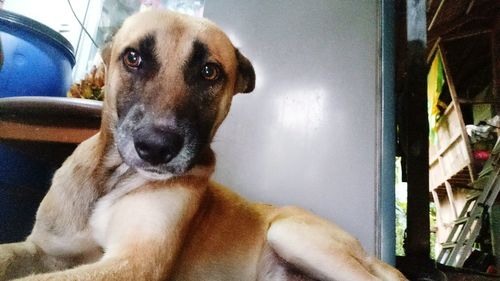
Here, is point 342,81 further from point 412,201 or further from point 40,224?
point 40,224

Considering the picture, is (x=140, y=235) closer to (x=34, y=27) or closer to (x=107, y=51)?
(x=107, y=51)

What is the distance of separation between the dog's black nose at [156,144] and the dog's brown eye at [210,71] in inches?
14.9

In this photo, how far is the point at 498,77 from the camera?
15.5ft

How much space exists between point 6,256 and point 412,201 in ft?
6.39

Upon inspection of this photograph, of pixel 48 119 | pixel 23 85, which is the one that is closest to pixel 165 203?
pixel 48 119

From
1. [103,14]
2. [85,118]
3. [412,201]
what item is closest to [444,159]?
[412,201]

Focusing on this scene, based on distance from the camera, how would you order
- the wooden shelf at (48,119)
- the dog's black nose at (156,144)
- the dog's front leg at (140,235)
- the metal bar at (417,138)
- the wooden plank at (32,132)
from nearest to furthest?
1. the dog's front leg at (140,235)
2. the dog's black nose at (156,144)
3. the wooden shelf at (48,119)
4. the wooden plank at (32,132)
5. the metal bar at (417,138)

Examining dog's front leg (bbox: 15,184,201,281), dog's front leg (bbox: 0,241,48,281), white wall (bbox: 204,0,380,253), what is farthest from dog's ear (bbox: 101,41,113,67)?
white wall (bbox: 204,0,380,253)

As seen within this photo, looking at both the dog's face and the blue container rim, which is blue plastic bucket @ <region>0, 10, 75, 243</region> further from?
the dog's face

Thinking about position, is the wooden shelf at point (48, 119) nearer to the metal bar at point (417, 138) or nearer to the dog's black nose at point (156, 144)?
the dog's black nose at point (156, 144)

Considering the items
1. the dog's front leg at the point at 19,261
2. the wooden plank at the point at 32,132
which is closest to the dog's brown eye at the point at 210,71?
the wooden plank at the point at 32,132

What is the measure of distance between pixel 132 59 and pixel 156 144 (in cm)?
43

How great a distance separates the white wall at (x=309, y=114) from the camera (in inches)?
86.5

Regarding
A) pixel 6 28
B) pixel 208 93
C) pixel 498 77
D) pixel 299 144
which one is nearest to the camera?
pixel 208 93
